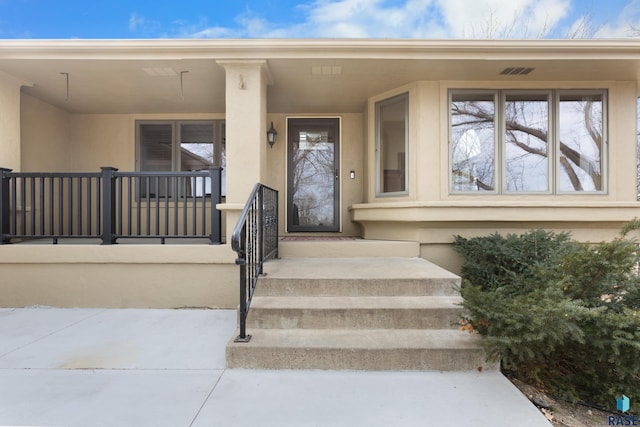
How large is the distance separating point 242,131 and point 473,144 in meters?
3.16

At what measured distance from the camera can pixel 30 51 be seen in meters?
3.95

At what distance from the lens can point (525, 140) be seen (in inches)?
181

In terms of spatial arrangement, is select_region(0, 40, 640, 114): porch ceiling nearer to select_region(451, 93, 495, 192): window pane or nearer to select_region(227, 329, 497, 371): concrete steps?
select_region(451, 93, 495, 192): window pane

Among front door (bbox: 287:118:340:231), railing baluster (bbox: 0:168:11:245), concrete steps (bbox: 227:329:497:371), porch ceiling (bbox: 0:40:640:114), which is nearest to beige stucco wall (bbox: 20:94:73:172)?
porch ceiling (bbox: 0:40:640:114)

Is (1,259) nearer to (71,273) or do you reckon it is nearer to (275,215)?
(71,273)

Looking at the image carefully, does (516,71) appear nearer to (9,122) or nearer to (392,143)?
(392,143)

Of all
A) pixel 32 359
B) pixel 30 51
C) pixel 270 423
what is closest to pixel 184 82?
Result: pixel 30 51

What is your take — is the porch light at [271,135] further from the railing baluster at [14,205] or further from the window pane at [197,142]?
the railing baluster at [14,205]

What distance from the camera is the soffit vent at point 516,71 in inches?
166

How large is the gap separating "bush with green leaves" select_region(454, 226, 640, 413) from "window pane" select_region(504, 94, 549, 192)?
239cm

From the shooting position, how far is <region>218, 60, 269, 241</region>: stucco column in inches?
161

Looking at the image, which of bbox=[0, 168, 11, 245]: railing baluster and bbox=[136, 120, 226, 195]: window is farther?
bbox=[136, 120, 226, 195]: window

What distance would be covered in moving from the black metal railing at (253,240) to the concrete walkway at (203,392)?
0.47m

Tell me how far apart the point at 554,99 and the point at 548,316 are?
3.86 m
